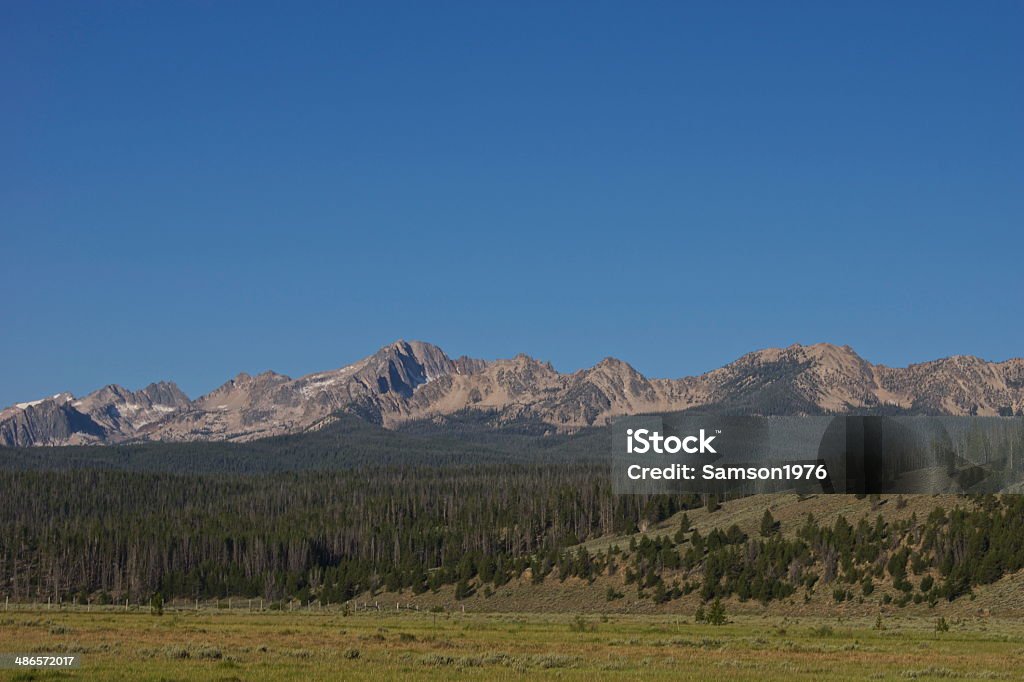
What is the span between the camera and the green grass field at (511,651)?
46812 mm

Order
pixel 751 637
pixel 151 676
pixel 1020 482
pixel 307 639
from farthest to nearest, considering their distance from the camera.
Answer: pixel 1020 482 → pixel 751 637 → pixel 307 639 → pixel 151 676

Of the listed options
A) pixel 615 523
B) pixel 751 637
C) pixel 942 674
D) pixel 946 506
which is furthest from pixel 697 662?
pixel 615 523

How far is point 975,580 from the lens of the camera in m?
114

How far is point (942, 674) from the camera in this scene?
4822cm

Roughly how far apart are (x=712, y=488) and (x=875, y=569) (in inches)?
2473

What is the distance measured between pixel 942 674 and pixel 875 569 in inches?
3131

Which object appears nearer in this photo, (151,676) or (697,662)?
(151,676)

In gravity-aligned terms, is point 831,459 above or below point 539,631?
above

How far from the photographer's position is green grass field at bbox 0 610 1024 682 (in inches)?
1843

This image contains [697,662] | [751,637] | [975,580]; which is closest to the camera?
[697,662]

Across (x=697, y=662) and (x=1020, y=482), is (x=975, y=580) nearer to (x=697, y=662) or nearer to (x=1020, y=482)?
(x=1020, y=482)

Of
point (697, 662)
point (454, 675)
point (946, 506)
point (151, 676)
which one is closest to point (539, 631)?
point (697, 662)

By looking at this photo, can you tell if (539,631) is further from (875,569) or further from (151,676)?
(875,569)

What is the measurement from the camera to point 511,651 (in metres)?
57.0
